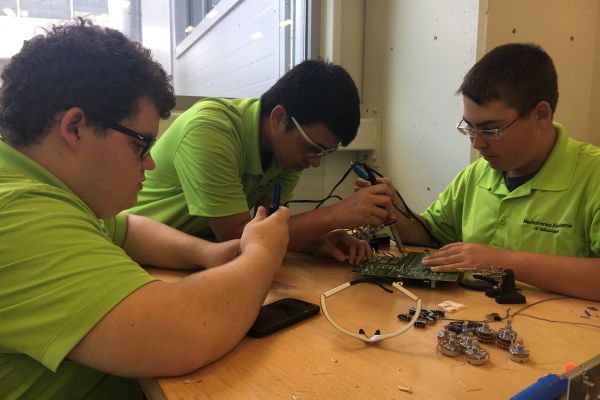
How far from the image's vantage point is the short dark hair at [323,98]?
135cm

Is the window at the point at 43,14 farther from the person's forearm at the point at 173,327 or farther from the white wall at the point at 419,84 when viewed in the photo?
the person's forearm at the point at 173,327

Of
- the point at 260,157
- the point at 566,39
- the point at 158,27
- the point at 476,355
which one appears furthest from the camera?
the point at 158,27

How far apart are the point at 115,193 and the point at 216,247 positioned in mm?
336

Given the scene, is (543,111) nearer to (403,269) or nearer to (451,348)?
(403,269)

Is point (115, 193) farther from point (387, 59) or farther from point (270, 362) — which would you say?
point (387, 59)

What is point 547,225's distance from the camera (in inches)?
48.7

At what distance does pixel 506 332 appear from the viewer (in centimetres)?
75

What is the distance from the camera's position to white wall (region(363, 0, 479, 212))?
1.81 m

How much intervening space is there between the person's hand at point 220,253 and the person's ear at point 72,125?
1.40 ft

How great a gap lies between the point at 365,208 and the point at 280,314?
515 mm

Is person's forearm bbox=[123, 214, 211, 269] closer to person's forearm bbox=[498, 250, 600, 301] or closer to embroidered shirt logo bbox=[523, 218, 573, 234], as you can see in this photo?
person's forearm bbox=[498, 250, 600, 301]

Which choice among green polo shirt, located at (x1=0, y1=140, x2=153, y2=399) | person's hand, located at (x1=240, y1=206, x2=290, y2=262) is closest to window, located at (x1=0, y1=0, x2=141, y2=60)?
person's hand, located at (x1=240, y1=206, x2=290, y2=262)

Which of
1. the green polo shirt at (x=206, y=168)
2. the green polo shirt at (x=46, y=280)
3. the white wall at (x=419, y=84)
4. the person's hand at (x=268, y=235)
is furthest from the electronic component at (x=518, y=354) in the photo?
the white wall at (x=419, y=84)

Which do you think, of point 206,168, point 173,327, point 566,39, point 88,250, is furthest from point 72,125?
point 566,39
